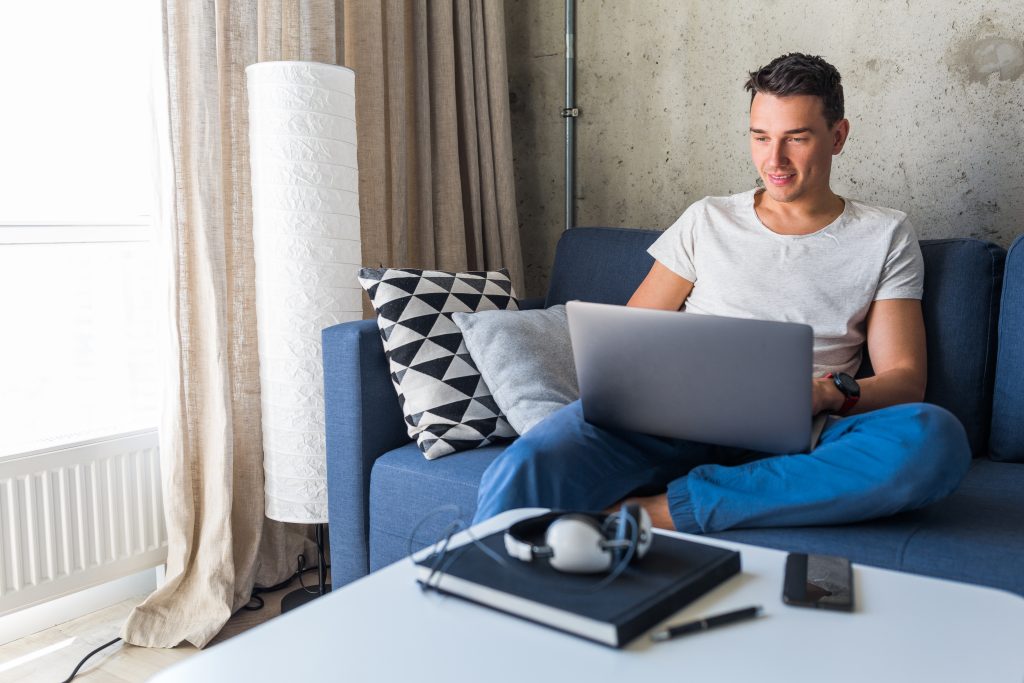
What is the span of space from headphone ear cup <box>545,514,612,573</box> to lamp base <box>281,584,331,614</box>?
142 cm

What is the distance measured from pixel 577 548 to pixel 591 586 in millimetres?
38

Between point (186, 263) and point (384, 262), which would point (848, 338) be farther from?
point (186, 263)

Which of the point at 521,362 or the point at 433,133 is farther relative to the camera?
the point at 433,133

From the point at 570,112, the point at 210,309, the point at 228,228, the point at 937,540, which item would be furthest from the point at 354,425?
the point at 570,112

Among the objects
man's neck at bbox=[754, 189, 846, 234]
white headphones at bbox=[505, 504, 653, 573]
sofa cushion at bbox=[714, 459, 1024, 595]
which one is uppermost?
man's neck at bbox=[754, 189, 846, 234]

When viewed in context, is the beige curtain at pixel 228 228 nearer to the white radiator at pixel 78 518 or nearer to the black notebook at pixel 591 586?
the white radiator at pixel 78 518

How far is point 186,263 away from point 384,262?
566 millimetres

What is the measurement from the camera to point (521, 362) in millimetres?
1903

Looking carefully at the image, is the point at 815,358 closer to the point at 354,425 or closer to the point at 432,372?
the point at 432,372

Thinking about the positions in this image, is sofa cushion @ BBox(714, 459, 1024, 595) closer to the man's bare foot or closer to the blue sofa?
the man's bare foot

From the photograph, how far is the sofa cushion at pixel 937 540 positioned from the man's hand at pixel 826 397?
0.20m

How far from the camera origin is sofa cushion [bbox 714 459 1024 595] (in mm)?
1269

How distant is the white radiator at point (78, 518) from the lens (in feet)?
6.14

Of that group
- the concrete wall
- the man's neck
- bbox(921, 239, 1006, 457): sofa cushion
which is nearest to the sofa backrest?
bbox(921, 239, 1006, 457): sofa cushion
